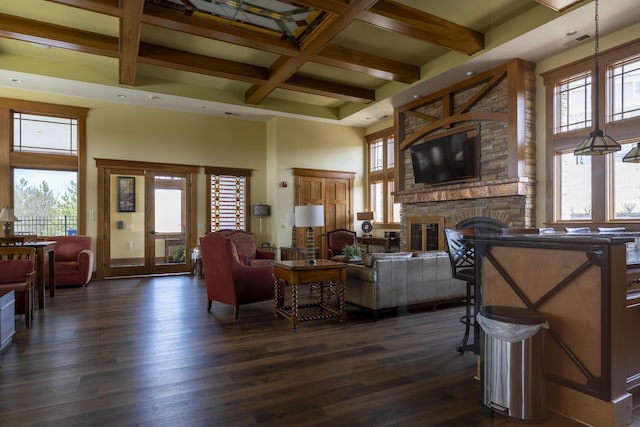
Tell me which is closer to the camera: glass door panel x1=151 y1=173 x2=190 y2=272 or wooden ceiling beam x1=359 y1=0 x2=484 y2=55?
wooden ceiling beam x1=359 y1=0 x2=484 y2=55

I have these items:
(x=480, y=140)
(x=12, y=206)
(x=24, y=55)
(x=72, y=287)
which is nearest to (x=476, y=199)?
(x=480, y=140)

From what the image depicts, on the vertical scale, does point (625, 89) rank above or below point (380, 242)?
above

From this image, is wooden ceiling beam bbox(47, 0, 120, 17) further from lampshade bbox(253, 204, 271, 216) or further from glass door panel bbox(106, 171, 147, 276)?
lampshade bbox(253, 204, 271, 216)

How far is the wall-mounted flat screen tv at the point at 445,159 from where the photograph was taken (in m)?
6.33

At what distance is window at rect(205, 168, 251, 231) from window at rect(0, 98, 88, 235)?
2.52m

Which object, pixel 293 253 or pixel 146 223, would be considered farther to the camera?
pixel 293 253

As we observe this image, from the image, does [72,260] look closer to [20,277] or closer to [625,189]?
[20,277]

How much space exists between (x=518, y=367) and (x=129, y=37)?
571 cm

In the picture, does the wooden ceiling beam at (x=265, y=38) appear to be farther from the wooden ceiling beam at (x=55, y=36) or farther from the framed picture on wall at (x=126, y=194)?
the framed picture on wall at (x=126, y=194)

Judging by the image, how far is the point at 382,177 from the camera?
30.8 ft

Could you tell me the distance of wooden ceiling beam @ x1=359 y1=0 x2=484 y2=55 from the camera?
15.2 feet

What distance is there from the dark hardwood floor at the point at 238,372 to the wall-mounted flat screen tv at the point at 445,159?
9.27 feet

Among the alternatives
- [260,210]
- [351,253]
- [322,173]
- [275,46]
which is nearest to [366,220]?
[322,173]

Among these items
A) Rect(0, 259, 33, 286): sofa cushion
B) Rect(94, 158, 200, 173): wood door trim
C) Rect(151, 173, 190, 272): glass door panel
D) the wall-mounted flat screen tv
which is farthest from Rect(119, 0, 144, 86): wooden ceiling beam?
the wall-mounted flat screen tv
